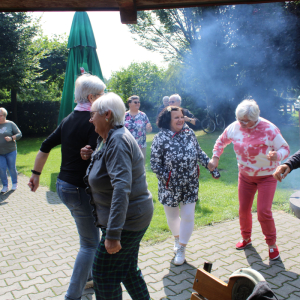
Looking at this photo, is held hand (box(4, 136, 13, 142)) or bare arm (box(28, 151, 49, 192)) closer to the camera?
bare arm (box(28, 151, 49, 192))

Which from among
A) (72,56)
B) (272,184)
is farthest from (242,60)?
(272,184)

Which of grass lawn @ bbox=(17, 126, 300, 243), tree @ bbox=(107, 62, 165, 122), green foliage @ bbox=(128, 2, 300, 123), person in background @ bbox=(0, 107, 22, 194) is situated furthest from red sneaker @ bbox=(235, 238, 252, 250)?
tree @ bbox=(107, 62, 165, 122)

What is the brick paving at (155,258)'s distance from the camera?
3.02 meters

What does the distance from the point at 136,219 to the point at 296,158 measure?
4.95 feet

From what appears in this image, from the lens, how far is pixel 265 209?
350 centimetres

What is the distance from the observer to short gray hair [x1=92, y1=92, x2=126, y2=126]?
207 cm

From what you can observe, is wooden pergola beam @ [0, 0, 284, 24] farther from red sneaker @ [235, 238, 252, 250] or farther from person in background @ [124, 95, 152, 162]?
person in background @ [124, 95, 152, 162]

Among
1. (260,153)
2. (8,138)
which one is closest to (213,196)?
(260,153)

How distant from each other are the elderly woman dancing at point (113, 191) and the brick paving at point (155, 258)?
3.29 ft

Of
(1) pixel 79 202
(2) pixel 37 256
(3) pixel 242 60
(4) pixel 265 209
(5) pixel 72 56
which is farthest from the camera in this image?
(3) pixel 242 60

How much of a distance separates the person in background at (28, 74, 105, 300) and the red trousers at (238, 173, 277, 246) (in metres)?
1.99

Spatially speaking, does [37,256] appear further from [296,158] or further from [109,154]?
[296,158]

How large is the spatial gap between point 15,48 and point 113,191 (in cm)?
1850

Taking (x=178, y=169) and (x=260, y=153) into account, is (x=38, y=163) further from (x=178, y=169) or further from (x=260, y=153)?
(x=260, y=153)
